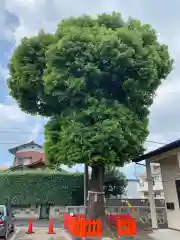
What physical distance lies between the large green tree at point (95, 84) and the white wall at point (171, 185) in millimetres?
1933

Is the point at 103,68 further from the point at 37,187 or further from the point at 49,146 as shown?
the point at 37,187

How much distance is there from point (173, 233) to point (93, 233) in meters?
4.35

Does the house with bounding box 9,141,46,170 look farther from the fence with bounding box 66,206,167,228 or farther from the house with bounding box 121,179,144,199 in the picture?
the fence with bounding box 66,206,167,228

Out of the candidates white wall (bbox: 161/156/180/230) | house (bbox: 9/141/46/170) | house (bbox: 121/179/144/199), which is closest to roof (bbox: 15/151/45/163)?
house (bbox: 9/141/46/170)

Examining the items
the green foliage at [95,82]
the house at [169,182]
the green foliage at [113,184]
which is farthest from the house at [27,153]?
the house at [169,182]

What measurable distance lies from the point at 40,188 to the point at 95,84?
47.3 feet

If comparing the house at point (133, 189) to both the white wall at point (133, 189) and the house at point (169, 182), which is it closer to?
the white wall at point (133, 189)

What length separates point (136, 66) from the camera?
1081cm

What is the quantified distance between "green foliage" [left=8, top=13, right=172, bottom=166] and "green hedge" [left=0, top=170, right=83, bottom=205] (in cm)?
1065

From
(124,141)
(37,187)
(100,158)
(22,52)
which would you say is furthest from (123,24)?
(37,187)

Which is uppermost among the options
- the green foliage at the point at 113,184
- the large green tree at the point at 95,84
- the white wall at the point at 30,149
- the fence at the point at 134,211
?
the white wall at the point at 30,149

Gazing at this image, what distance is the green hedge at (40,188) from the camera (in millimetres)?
21266

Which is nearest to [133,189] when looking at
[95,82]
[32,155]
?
[32,155]

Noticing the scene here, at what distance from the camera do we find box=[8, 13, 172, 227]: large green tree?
10039 millimetres
